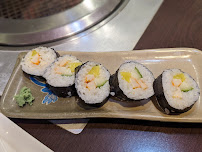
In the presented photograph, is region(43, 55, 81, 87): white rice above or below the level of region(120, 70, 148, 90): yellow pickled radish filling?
below

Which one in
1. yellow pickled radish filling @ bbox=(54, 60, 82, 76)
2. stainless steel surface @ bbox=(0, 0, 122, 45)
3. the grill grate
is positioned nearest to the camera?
yellow pickled radish filling @ bbox=(54, 60, 82, 76)

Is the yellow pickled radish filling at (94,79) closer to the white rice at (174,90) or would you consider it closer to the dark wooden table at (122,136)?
the dark wooden table at (122,136)

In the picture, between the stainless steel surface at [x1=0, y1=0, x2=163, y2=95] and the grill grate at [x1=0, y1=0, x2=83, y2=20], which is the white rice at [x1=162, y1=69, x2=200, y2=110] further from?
the grill grate at [x1=0, y1=0, x2=83, y2=20]

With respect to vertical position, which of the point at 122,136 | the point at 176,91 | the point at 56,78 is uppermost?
the point at 176,91

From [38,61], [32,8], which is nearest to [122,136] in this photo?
[38,61]

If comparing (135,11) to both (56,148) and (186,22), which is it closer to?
(186,22)

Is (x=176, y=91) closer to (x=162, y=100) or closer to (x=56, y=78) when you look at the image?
(x=162, y=100)

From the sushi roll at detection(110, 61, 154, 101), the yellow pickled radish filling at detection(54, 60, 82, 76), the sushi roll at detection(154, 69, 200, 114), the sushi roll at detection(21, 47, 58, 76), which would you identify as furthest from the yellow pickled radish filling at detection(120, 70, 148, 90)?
the sushi roll at detection(21, 47, 58, 76)
